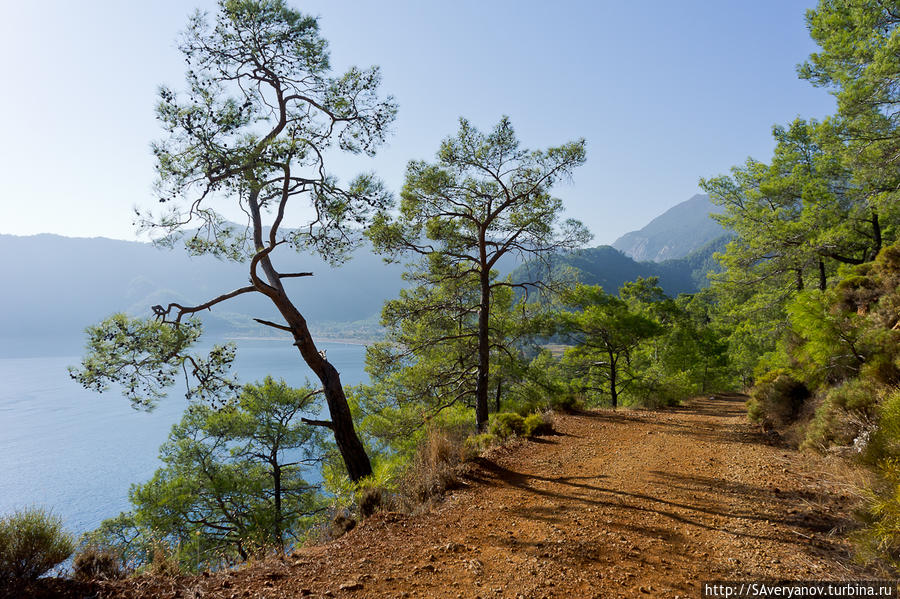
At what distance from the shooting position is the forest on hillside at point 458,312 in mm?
5707

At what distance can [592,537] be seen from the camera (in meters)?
3.78

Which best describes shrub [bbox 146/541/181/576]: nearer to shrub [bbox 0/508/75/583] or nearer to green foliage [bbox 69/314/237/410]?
shrub [bbox 0/508/75/583]

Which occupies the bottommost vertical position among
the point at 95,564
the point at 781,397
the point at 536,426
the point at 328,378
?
the point at 536,426

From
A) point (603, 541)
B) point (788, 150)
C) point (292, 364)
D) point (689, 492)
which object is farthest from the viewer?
point (292, 364)

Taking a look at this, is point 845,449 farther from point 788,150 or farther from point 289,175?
point 788,150

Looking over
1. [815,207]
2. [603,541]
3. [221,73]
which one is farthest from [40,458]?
[815,207]

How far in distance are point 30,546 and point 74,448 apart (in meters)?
69.0

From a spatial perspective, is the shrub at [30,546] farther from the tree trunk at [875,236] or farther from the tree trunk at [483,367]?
the tree trunk at [875,236]

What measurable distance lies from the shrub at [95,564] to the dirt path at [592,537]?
63cm

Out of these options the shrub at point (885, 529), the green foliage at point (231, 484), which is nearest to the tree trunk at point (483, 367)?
the shrub at point (885, 529)

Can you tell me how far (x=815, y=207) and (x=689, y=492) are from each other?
13.7 metres

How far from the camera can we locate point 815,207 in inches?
543

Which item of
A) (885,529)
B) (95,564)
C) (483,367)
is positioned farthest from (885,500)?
(483,367)

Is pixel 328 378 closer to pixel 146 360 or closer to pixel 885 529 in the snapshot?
pixel 146 360
